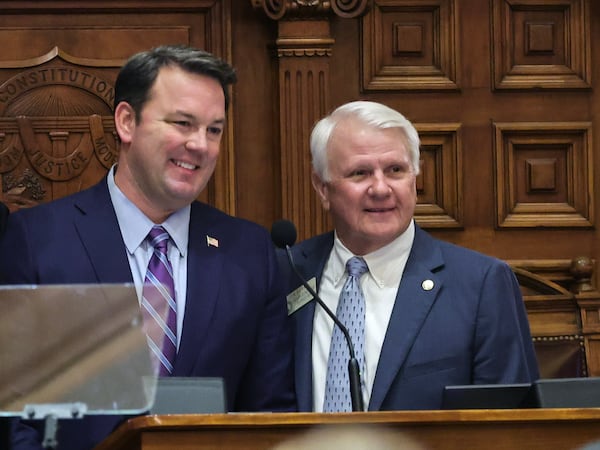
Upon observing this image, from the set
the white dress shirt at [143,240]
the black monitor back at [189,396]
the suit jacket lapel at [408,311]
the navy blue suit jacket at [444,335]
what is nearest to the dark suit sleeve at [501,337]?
the navy blue suit jacket at [444,335]

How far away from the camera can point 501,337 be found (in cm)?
349

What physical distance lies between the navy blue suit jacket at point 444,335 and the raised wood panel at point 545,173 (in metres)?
0.99

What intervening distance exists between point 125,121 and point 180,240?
0.34 meters

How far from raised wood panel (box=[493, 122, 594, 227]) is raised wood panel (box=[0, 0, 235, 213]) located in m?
0.94

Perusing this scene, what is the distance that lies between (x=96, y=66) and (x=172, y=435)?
7.70ft

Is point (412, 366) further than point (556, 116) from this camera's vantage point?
No

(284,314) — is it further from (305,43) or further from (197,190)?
(305,43)

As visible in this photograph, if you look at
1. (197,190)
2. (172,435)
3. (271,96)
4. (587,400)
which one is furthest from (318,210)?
(172,435)

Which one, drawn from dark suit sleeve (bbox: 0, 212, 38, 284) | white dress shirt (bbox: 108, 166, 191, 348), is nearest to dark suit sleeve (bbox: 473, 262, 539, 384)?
white dress shirt (bbox: 108, 166, 191, 348)

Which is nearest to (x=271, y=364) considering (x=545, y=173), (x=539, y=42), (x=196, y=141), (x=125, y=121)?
(x=196, y=141)

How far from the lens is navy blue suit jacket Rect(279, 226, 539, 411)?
346cm

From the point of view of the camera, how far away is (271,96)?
4.58 metres

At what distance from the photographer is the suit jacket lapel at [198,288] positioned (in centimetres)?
335

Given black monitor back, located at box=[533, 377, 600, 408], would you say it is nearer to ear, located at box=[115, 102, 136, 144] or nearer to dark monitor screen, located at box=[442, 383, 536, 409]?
dark monitor screen, located at box=[442, 383, 536, 409]
